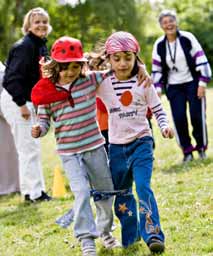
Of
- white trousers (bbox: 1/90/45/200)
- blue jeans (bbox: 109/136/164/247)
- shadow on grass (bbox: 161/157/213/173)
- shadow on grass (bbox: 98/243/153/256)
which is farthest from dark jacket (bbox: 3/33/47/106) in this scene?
shadow on grass (bbox: 98/243/153/256)

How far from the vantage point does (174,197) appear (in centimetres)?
805

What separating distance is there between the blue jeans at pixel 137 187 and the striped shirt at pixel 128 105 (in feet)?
0.25

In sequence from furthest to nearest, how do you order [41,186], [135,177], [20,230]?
[41,186]
[20,230]
[135,177]

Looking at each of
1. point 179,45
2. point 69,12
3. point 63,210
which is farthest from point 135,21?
point 63,210

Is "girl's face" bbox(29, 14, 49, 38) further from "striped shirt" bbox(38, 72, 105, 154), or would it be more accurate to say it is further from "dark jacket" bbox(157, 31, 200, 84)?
"striped shirt" bbox(38, 72, 105, 154)

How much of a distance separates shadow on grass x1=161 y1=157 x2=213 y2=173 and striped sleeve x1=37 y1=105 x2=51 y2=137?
4.31 meters

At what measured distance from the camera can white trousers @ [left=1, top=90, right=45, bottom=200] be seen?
352 inches

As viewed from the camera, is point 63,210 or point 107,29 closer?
point 63,210

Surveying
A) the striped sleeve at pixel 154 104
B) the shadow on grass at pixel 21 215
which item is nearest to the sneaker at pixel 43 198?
the shadow on grass at pixel 21 215

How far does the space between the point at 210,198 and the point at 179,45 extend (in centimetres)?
338

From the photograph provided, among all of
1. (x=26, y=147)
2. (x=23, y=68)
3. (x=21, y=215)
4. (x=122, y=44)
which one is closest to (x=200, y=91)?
(x=26, y=147)

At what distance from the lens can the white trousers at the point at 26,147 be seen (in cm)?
893

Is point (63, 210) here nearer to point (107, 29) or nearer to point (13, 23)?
point (13, 23)

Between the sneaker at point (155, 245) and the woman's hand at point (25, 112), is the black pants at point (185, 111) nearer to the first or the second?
the woman's hand at point (25, 112)
